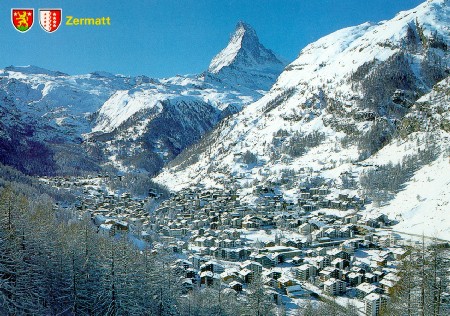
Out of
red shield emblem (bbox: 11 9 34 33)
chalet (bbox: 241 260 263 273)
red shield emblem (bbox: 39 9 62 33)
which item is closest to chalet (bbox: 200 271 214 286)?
chalet (bbox: 241 260 263 273)

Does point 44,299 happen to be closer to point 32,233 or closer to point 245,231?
point 32,233

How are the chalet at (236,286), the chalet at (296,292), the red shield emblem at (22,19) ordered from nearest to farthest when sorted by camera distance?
the red shield emblem at (22,19) < the chalet at (236,286) < the chalet at (296,292)

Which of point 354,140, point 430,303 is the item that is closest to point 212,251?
point 430,303

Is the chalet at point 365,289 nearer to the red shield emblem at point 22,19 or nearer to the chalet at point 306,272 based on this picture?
the chalet at point 306,272

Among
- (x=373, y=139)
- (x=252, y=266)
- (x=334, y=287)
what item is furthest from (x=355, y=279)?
(x=373, y=139)

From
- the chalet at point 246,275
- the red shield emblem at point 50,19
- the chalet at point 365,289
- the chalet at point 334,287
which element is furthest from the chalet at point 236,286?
the red shield emblem at point 50,19

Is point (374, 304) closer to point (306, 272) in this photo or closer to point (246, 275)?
point (306, 272)
